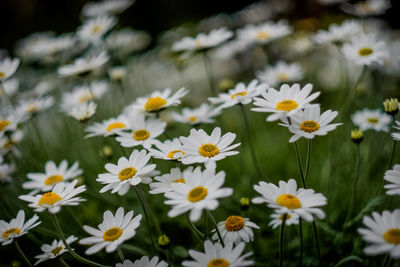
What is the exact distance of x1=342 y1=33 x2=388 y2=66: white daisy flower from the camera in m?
1.77

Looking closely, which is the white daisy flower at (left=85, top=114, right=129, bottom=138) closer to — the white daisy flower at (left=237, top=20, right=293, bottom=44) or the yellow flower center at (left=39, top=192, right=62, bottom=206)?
the yellow flower center at (left=39, top=192, right=62, bottom=206)

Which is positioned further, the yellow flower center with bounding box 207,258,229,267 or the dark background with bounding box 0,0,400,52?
the dark background with bounding box 0,0,400,52

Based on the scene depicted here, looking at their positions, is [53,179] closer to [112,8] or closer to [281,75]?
[281,75]

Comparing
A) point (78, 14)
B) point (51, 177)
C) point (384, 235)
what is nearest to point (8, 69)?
point (51, 177)

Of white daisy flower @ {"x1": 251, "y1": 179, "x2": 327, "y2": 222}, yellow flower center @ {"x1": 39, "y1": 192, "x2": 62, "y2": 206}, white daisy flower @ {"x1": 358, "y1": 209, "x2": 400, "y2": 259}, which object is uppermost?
yellow flower center @ {"x1": 39, "y1": 192, "x2": 62, "y2": 206}

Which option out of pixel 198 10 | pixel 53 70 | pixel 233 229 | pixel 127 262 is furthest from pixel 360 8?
pixel 198 10

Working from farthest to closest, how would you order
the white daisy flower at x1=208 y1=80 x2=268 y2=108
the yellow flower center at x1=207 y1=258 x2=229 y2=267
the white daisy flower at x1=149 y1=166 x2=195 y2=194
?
the white daisy flower at x1=208 y1=80 x2=268 y2=108 < the white daisy flower at x1=149 y1=166 x2=195 y2=194 < the yellow flower center at x1=207 y1=258 x2=229 y2=267

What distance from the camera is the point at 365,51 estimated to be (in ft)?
6.09

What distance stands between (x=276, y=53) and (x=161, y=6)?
4.13m

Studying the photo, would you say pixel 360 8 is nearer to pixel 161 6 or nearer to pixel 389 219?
pixel 389 219

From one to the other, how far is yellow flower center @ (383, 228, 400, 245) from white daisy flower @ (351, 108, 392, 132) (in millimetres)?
937

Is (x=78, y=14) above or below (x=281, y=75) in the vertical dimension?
above

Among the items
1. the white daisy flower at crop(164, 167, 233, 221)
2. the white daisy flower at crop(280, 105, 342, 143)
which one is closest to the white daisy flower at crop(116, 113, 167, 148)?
the white daisy flower at crop(164, 167, 233, 221)

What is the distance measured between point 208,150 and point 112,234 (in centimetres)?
45
